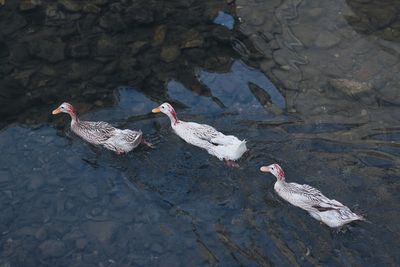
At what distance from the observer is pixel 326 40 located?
585 inches

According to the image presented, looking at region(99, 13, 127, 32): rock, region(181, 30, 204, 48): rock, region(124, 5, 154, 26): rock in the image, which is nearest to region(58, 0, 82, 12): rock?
region(99, 13, 127, 32): rock

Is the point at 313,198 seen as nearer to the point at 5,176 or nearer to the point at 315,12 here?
the point at 5,176

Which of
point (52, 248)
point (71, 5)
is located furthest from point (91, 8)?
point (52, 248)

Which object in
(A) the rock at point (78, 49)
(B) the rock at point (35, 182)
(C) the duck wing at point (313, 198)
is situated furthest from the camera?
(A) the rock at point (78, 49)

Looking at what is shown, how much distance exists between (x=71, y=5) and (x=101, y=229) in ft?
26.5

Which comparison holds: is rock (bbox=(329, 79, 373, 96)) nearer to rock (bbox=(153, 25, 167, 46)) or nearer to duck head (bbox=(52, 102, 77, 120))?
rock (bbox=(153, 25, 167, 46))

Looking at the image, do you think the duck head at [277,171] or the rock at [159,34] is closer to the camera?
the duck head at [277,171]

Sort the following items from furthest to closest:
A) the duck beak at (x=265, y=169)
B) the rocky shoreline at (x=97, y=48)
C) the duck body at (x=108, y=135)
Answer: the rocky shoreline at (x=97, y=48) → the duck body at (x=108, y=135) → the duck beak at (x=265, y=169)

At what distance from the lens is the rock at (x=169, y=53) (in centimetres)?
1423

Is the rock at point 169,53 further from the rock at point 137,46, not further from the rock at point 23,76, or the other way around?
the rock at point 23,76

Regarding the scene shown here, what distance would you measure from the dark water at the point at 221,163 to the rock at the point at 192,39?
6.4 inches

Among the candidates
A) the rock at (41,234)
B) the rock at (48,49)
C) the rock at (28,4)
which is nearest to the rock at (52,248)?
the rock at (41,234)

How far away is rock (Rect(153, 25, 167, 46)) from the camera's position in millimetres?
14703

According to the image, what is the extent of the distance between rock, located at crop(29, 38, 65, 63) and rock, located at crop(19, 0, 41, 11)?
1741mm
